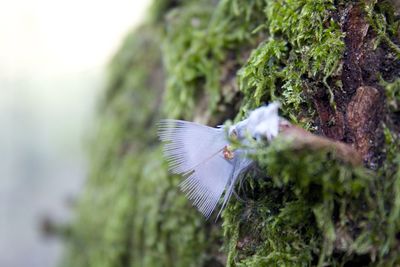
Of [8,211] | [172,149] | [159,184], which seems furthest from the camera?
[8,211]

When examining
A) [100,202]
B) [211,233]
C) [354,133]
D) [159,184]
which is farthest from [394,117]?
[100,202]

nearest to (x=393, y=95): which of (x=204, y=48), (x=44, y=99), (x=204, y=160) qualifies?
(x=204, y=160)

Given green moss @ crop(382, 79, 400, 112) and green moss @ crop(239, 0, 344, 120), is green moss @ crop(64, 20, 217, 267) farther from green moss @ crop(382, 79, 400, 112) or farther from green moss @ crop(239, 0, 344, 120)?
green moss @ crop(382, 79, 400, 112)

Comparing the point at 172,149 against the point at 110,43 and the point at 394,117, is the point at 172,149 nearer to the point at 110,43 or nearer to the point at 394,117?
the point at 394,117

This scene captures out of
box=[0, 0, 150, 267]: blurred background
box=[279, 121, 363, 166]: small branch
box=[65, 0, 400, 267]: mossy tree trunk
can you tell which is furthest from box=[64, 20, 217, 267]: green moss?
box=[0, 0, 150, 267]: blurred background

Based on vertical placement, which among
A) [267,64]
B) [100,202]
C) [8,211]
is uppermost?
[267,64]

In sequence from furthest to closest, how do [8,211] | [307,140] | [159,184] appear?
[8,211], [159,184], [307,140]
